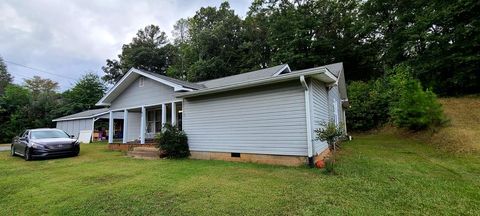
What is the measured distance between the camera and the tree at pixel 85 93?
29186 mm

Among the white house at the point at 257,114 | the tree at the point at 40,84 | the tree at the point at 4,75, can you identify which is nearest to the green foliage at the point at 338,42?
the white house at the point at 257,114

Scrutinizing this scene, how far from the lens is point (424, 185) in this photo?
4863 mm

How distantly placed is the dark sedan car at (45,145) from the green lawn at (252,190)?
9.54 ft

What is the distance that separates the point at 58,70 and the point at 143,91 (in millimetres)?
33139

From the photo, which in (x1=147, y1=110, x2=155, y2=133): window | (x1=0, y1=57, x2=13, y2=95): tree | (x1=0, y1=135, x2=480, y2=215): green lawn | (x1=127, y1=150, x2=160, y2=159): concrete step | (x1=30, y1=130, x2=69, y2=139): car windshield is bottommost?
(x1=0, y1=135, x2=480, y2=215): green lawn

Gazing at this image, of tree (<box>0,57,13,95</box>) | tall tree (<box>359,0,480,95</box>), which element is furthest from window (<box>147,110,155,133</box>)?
tree (<box>0,57,13,95</box>)

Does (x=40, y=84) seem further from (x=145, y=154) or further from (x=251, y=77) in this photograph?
(x=251, y=77)

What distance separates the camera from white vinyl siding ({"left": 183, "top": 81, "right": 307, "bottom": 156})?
23.7ft

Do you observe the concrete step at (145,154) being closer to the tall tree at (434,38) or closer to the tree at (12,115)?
the tall tree at (434,38)

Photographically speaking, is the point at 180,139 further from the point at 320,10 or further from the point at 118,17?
the point at 320,10

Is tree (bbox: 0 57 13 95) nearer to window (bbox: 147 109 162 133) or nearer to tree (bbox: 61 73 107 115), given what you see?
tree (bbox: 61 73 107 115)

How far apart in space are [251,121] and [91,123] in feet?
62.0

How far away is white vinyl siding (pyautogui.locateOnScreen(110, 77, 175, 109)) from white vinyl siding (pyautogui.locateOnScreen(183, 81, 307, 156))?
1.89 meters

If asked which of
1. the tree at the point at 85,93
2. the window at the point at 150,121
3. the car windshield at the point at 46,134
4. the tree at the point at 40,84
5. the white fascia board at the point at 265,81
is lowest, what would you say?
the car windshield at the point at 46,134
